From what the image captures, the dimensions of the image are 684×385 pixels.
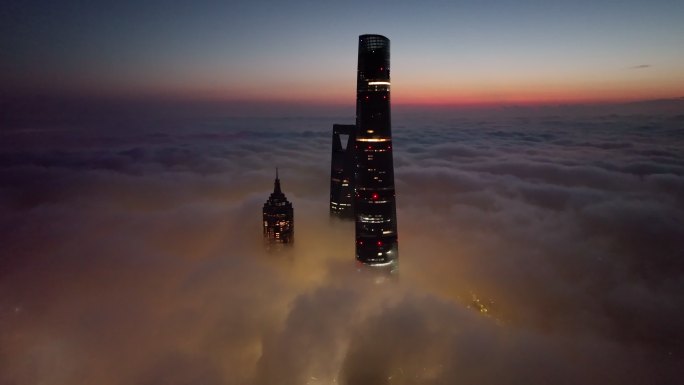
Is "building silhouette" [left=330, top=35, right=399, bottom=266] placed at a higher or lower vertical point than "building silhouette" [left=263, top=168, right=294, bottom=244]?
higher

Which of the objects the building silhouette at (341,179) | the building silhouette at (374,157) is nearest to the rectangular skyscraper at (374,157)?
the building silhouette at (374,157)

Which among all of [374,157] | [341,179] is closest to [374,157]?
[374,157]

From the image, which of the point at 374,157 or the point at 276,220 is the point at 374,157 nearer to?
the point at 374,157

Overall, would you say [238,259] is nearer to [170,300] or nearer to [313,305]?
[170,300]

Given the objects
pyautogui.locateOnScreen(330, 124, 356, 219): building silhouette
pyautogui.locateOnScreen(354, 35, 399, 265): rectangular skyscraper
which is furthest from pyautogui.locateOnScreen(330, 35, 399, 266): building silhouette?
pyautogui.locateOnScreen(330, 124, 356, 219): building silhouette

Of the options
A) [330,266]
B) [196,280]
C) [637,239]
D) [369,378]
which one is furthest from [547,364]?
[637,239]

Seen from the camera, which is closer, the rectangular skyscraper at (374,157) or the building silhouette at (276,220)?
the rectangular skyscraper at (374,157)

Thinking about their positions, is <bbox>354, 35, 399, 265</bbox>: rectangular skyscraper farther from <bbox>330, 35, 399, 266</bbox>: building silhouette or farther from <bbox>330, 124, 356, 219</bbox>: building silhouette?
<bbox>330, 124, 356, 219</bbox>: building silhouette

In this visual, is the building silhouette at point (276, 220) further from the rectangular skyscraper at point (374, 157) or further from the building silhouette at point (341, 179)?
the rectangular skyscraper at point (374, 157)
